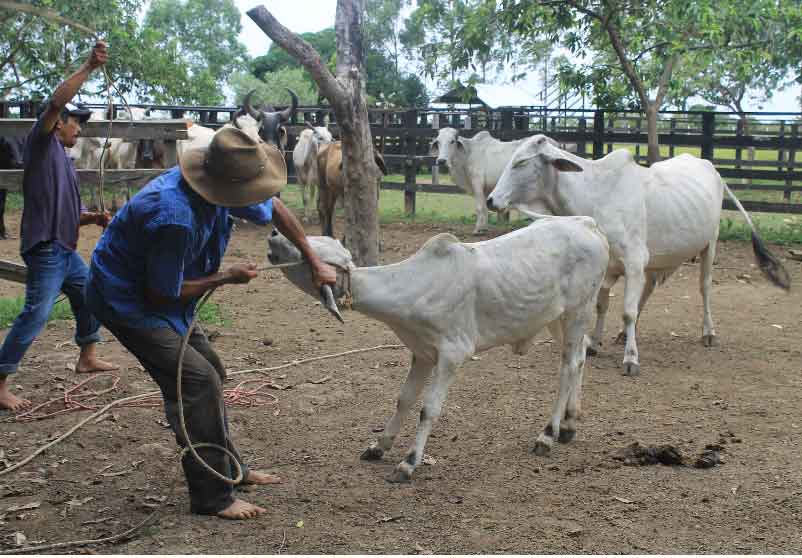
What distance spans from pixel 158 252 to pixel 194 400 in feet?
2.40

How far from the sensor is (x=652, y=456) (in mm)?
4734

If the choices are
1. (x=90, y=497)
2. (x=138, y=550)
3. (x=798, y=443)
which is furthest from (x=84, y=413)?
(x=798, y=443)

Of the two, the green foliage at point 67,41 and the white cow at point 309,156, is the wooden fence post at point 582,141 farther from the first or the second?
the green foliage at point 67,41

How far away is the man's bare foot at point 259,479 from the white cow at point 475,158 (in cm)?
976

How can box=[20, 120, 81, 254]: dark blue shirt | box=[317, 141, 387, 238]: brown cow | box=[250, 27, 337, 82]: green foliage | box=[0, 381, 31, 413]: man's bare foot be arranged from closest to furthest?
box=[20, 120, 81, 254]: dark blue shirt < box=[0, 381, 31, 413]: man's bare foot < box=[317, 141, 387, 238]: brown cow < box=[250, 27, 337, 82]: green foliage

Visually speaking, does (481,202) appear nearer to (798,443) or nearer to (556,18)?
(556,18)

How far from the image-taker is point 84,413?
541 centimetres

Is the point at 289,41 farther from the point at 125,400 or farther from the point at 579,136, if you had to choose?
the point at 579,136

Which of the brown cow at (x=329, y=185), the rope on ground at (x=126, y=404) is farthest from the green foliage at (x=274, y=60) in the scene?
the rope on ground at (x=126, y=404)

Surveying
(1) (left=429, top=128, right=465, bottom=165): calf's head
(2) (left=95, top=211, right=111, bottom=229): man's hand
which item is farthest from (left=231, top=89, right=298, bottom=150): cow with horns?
(2) (left=95, top=211, right=111, bottom=229): man's hand

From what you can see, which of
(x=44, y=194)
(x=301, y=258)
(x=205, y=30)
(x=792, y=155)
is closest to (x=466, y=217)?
(x=792, y=155)

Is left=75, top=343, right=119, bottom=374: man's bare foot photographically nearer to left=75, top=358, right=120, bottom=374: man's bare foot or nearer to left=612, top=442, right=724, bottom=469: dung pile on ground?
left=75, top=358, right=120, bottom=374: man's bare foot

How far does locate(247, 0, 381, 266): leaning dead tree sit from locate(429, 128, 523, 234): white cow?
5410mm

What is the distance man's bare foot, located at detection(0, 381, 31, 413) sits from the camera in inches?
215
